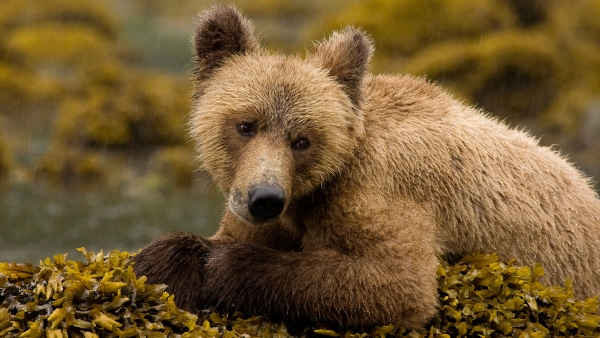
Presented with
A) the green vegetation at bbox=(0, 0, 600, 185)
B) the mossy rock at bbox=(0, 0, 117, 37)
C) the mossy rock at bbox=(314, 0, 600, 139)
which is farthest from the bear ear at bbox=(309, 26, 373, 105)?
the mossy rock at bbox=(0, 0, 117, 37)

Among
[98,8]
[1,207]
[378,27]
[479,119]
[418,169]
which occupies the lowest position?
[1,207]

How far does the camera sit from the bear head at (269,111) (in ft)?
17.5

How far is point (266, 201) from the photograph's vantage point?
16.6 feet

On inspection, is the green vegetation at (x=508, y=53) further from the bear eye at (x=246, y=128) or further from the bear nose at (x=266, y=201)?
the bear nose at (x=266, y=201)

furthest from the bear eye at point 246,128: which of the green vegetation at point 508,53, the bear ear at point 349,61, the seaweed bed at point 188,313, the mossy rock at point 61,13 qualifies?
the mossy rock at point 61,13

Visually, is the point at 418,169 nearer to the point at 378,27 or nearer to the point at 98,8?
the point at 378,27

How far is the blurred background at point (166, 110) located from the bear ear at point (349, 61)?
28.6 feet

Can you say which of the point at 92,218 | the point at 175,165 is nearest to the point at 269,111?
the point at 92,218

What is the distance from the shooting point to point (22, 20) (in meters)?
26.3

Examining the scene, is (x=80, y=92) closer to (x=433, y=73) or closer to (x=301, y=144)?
(x=433, y=73)

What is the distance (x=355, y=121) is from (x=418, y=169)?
576 millimetres

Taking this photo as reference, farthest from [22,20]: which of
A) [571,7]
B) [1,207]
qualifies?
[571,7]

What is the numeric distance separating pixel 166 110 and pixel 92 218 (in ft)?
12.8

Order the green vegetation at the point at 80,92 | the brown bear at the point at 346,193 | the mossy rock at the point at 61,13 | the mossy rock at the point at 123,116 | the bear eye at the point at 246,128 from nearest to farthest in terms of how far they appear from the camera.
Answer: the brown bear at the point at 346,193, the bear eye at the point at 246,128, the green vegetation at the point at 80,92, the mossy rock at the point at 123,116, the mossy rock at the point at 61,13
